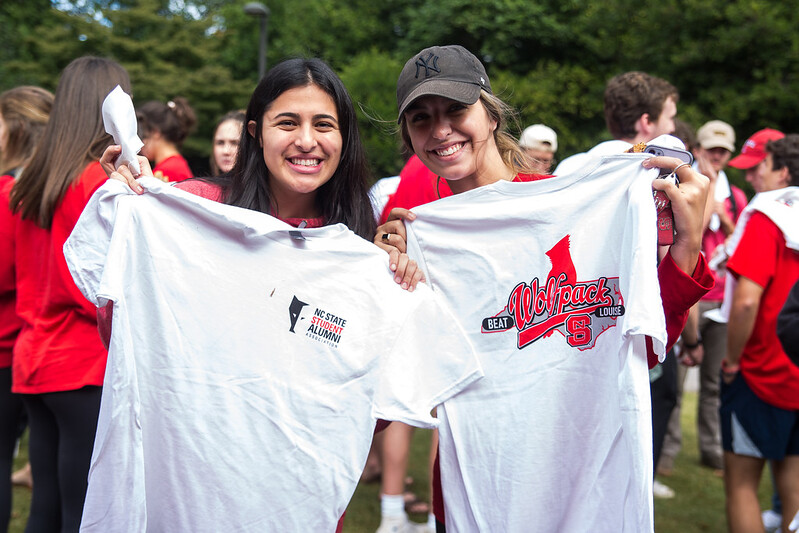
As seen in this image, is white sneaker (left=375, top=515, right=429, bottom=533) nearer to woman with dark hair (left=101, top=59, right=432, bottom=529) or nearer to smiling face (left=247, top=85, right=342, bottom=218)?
woman with dark hair (left=101, top=59, right=432, bottom=529)

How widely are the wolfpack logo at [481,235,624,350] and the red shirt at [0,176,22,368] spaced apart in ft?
6.83

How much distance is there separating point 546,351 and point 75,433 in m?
1.80

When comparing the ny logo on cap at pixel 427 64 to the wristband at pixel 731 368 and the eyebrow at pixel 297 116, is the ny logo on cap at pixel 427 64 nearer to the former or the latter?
the eyebrow at pixel 297 116

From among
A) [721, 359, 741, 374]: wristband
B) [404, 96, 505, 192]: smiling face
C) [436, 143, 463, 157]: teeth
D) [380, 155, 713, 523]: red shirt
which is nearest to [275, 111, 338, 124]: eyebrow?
[404, 96, 505, 192]: smiling face

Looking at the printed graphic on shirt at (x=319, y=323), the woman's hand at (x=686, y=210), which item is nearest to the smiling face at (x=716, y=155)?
the woman's hand at (x=686, y=210)

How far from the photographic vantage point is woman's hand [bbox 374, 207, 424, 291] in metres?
2.07

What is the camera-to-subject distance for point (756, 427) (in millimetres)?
3295

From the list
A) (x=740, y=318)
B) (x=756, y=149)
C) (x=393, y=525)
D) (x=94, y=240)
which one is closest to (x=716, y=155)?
(x=756, y=149)

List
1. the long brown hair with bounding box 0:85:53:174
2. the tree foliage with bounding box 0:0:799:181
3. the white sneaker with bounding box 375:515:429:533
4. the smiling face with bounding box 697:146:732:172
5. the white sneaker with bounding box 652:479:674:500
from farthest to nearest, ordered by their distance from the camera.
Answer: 1. the tree foliage with bounding box 0:0:799:181
2. the smiling face with bounding box 697:146:732:172
3. the white sneaker with bounding box 652:479:674:500
4. the white sneaker with bounding box 375:515:429:533
5. the long brown hair with bounding box 0:85:53:174

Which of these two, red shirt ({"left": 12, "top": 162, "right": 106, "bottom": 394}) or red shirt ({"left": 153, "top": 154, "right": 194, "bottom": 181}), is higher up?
red shirt ({"left": 153, "top": 154, "right": 194, "bottom": 181})

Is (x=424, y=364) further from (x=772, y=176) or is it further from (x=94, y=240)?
(x=772, y=176)

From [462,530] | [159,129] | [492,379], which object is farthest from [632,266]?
[159,129]

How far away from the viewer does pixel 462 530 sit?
80.3 inches

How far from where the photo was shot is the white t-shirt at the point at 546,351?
1.96 meters
